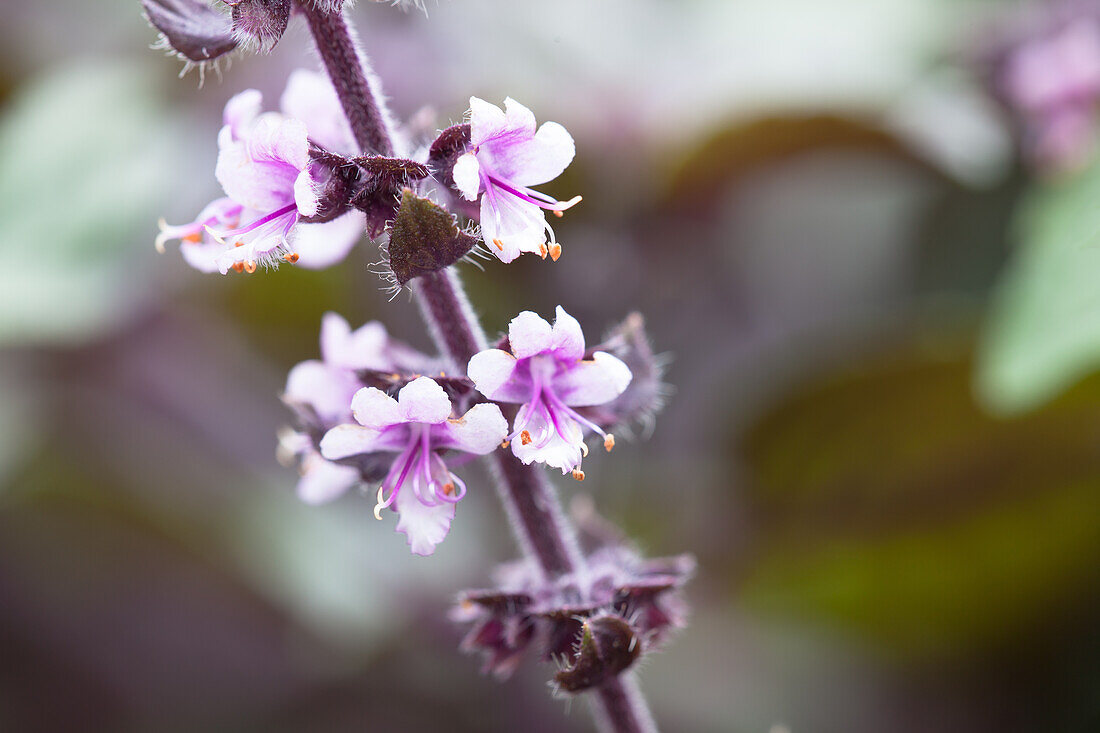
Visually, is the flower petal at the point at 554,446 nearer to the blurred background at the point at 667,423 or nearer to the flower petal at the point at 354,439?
the flower petal at the point at 354,439

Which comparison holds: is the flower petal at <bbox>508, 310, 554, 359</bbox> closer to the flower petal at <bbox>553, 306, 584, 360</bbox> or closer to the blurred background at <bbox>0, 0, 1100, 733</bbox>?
the flower petal at <bbox>553, 306, 584, 360</bbox>

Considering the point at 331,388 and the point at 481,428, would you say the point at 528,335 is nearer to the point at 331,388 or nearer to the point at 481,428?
the point at 481,428

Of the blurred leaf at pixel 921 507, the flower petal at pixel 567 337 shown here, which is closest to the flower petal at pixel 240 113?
the flower petal at pixel 567 337

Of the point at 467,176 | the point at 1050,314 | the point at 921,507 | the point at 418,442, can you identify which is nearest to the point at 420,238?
the point at 467,176

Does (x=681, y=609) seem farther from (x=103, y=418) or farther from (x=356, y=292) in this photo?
(x=103, y=418)

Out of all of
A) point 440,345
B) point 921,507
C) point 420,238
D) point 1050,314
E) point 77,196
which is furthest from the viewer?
point 77,196

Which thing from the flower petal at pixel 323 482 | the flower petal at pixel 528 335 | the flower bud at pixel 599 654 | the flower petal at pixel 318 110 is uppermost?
the flower petal at pixel 318 110
